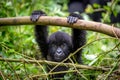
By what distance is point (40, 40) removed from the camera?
4.06m

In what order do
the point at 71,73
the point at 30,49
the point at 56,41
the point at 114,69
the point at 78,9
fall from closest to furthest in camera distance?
the point at 114,69 < the point at 71,73 < the point at 56,41 < the point at 30,49 < the point at 78,9

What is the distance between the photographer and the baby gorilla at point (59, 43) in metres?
3.70

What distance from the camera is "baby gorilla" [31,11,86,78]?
12.1ft

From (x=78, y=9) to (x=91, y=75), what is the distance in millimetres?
6123

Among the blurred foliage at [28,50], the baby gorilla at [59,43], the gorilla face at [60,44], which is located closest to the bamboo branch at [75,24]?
the blurred foliage at [28,50]

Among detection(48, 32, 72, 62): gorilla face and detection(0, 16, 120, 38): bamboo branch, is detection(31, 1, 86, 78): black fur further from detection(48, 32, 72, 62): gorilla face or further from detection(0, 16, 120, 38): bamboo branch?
detection(0, 16, 120, 38): bamboo branch

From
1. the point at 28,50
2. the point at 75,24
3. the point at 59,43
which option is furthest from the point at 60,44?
the point at 75,24

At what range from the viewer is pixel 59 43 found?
3.86 meters

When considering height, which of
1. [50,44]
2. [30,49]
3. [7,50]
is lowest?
[30,49]

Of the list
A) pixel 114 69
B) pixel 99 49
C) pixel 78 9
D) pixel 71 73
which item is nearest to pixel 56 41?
pixel 99 49

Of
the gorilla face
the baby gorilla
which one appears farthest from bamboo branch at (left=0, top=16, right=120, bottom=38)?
the gorilla face

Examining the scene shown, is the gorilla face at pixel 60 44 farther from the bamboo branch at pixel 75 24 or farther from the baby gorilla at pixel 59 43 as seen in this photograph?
the bamboo branch at pixel 75 24

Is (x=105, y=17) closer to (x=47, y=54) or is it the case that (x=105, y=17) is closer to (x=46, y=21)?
(x=47, y=54)

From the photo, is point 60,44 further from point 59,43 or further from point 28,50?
point 28,50
